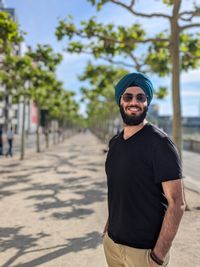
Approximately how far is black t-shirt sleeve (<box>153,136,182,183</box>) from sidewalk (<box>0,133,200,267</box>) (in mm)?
3159

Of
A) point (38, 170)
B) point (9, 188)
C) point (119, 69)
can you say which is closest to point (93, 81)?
point (119, 69)

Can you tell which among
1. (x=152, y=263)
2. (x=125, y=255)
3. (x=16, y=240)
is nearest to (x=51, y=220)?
(x=16, y=240)

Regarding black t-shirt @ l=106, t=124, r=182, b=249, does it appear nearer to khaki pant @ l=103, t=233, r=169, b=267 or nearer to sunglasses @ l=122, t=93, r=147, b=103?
khaki pant @ l=103, t=233, r=169, b=267

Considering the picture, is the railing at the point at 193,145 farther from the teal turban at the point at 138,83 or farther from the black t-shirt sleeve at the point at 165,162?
the black t-shirt sleeve at the point at 165,162

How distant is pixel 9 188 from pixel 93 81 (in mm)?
12733

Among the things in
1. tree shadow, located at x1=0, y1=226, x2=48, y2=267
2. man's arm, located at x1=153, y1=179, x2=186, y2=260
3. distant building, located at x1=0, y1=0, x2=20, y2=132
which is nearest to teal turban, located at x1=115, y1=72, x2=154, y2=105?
man's arm, located at x1=153, y1=179, x2=186, y2=260

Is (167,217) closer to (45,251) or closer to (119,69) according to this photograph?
(45,251)

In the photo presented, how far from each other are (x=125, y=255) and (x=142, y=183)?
48 cm

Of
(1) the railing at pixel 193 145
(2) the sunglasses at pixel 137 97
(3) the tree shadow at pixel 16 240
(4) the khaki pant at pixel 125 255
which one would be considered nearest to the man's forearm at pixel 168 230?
(4) the khaki pant at pixel 125 255

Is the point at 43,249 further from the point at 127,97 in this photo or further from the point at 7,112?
the point at 7,112

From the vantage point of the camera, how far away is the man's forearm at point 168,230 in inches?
89.4

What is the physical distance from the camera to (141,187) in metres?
2.39

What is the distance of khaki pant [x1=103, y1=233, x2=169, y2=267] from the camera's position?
239cm

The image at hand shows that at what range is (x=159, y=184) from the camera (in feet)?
7.79
